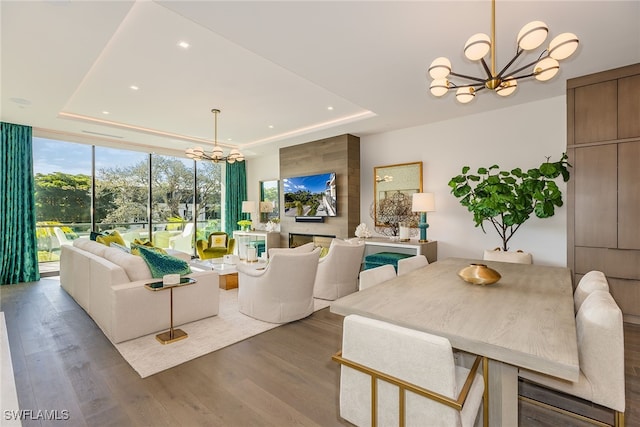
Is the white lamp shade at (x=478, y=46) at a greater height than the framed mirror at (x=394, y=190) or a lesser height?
greater

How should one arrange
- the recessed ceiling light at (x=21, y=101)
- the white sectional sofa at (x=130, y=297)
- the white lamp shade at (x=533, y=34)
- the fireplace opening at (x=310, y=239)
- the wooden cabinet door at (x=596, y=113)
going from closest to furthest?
the white lamp shade at (x=533, y=34) < the white sectional sofa at (x=130, y=297) < the wooden cabinet door at (x=596, y=113) < the recessed ceiling light at (x=21, y=101) < the fireplace opening at (x=310, y=239)

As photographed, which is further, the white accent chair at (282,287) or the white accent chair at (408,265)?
the white accent chair at (282,287)

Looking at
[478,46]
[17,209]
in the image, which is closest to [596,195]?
[478,46]

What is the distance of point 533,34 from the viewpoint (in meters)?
1.72

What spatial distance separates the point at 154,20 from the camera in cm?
253

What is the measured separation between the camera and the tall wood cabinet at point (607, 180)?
10.6 ft

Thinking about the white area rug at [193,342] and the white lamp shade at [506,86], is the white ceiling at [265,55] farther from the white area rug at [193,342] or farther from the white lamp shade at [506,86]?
the white area rug at [193,342]

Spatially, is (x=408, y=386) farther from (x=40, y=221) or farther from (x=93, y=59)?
(x=40, y=221)

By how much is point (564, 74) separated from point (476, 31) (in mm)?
1701

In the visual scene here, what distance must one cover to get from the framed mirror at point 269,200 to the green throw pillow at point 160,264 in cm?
483

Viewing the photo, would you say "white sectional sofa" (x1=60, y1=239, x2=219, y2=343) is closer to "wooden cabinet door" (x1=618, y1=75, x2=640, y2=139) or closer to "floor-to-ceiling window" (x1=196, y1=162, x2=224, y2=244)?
"floor-to-ceiling window" (x1=196, y1=162, x2=224, y2=244)

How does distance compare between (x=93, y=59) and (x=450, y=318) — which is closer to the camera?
(x=450, y=318)

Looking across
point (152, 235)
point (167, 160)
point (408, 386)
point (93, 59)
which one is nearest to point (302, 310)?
point (408, 386)

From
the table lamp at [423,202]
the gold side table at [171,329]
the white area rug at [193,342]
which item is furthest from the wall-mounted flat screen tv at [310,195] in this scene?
the gold side table at [171,329]
